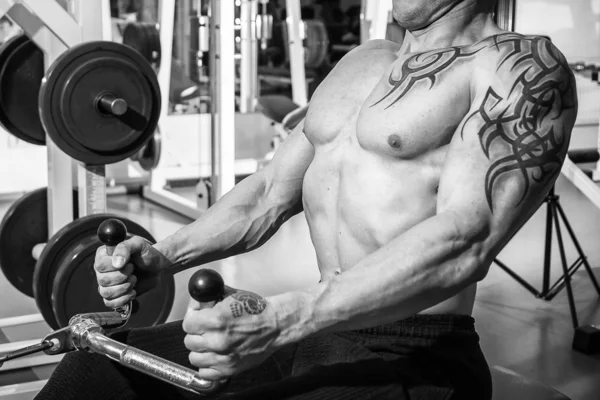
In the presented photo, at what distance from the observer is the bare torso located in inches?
49.8

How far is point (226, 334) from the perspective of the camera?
3.13 feet

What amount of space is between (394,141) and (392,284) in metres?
0.29

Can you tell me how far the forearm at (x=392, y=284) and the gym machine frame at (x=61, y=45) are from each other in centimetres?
167

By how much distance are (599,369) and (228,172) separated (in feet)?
7.23

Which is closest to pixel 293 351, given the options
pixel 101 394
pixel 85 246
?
pixel 101 394

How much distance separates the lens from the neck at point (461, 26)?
1.33 m

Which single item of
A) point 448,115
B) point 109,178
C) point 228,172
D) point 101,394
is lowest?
point 109,178

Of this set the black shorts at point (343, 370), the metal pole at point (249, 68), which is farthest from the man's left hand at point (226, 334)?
the metal pole at point (249, 68)

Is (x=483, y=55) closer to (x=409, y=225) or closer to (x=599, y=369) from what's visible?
(x=409, y=225)

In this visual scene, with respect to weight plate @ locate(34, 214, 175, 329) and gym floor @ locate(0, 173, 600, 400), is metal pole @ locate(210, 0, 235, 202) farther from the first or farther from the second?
weight plate @ locate(34, 214, 175, 329)

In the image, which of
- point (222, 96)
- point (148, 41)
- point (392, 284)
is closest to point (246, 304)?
point (392, 284)

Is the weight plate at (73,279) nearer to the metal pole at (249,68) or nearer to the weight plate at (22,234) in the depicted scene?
the weight plate at (22,234)

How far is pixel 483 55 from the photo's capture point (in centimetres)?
126

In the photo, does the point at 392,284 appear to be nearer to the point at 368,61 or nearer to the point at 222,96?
the point at 368,61
